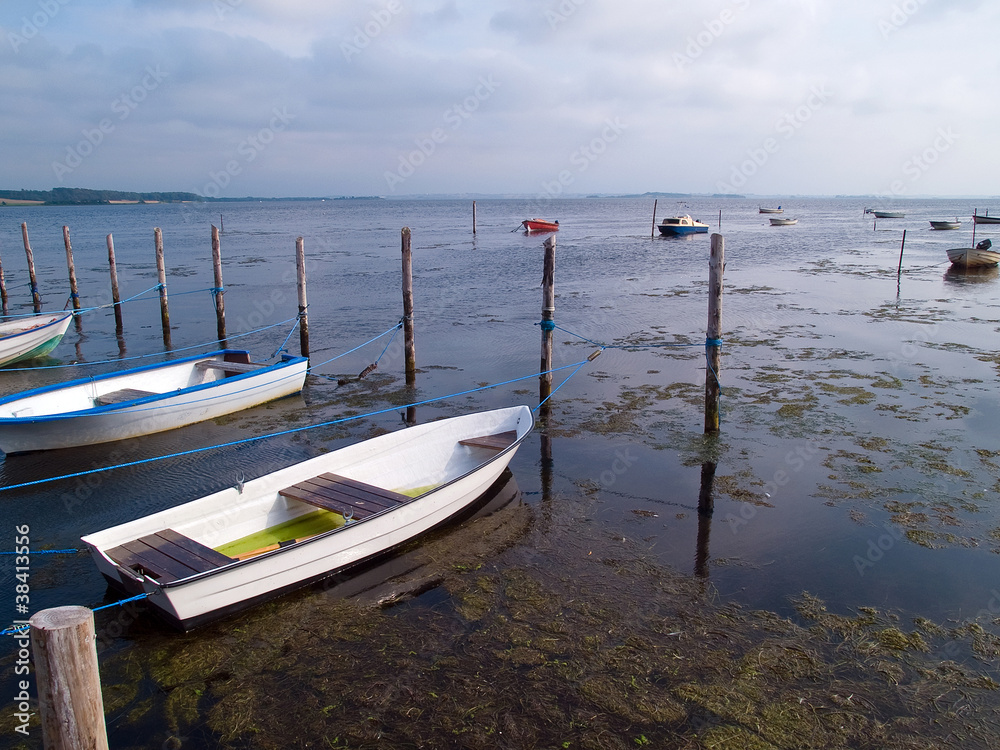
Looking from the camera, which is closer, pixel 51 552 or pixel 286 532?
pixel 51 552

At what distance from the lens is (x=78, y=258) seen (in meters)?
47.9

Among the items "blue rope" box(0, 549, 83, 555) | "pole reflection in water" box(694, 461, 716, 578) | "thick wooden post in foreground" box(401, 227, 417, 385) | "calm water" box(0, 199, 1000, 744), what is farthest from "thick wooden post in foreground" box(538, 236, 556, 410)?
"blue rope" box(0, 549, 83, 555)

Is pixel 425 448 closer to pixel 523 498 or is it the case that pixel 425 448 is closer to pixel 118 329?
pixel 523 498

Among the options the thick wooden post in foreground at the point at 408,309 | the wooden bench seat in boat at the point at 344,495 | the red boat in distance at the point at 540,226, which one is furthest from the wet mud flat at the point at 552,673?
the red boat in distance at the point at 540,226

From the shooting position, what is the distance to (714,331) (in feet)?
38.0

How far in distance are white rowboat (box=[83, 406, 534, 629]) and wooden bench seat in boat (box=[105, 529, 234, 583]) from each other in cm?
1

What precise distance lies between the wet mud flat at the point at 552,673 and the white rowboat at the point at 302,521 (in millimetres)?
451

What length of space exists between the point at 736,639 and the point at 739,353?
12.8 meters

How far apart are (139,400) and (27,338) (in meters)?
7.78

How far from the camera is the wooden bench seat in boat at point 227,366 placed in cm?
1477

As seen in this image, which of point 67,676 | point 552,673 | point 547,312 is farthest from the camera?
point 547,312

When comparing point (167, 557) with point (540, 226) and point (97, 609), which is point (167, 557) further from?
point (540, 226)

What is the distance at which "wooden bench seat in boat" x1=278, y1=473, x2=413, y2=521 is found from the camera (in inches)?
325

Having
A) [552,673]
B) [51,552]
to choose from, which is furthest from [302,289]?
[552,673]
